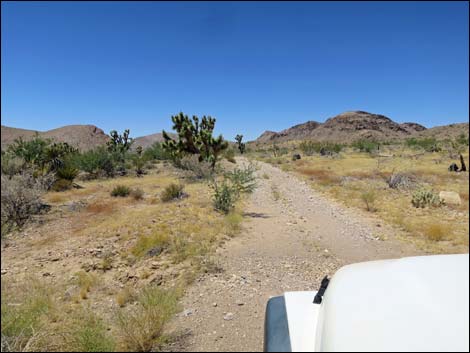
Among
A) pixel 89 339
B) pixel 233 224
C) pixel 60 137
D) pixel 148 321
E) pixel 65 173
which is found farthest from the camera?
pixel 60 137

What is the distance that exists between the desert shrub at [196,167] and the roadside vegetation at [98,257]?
4.08 m

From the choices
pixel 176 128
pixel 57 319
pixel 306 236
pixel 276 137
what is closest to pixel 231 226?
pixel 306 236

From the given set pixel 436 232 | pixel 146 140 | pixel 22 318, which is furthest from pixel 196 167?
pixel 146 140

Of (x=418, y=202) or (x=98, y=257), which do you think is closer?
(x=98, y=257)

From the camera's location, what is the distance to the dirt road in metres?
3.01

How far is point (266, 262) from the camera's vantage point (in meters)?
5.21

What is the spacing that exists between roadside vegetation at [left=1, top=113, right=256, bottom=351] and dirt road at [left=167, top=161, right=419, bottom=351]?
1.06 feet

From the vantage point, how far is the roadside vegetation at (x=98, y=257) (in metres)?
2.78

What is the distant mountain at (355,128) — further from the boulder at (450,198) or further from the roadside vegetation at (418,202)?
the boulder at (450,198)

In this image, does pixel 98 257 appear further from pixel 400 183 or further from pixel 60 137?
pixel 60 137

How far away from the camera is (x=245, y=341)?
110 inches

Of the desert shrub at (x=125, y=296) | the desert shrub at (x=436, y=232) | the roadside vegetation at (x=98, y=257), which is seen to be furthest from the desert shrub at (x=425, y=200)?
the desert shrub at (x=125, y=296)

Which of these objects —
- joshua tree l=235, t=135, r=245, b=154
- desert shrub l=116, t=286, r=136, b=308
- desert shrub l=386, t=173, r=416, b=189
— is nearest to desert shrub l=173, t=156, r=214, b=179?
desert shrub l=386, t=173, r=416, b=189

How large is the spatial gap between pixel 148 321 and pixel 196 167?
584 inches
